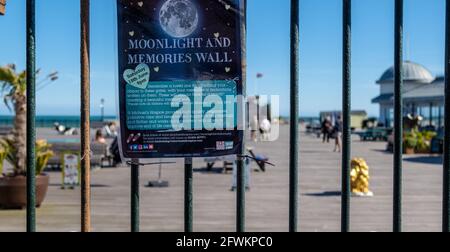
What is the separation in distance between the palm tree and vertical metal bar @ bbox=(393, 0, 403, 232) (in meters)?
9.58

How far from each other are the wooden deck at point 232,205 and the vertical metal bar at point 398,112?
6.08 m

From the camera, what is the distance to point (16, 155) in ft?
40.1

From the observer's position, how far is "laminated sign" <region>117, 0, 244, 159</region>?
3768mm

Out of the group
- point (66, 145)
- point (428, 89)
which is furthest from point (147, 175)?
point (428, 89)

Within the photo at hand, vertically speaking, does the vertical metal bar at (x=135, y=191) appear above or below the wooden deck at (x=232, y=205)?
above

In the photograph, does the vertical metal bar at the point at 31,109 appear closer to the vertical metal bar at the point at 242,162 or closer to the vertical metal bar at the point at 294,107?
the vertical metal bar at the point at 242,162

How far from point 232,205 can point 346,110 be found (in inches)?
355

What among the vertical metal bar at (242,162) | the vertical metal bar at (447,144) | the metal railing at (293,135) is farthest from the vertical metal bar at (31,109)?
the vertical metal bar at (447,144)

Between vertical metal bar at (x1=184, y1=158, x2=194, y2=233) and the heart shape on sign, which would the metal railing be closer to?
vertical metal bar at (x1=184, y1=158, x2=194, y2=233)

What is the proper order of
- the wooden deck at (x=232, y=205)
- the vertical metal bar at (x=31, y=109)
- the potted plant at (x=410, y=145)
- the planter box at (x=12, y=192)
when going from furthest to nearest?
the potted plant at (x=410, y=145)
the planter box at (x=12, y=192)
the wooden deck at (x=232, y=205)
the vertical metal bar at (x=31, y=109)

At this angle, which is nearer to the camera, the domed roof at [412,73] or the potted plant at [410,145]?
the potted plant at [410,145]

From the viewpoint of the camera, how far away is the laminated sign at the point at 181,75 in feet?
12.4

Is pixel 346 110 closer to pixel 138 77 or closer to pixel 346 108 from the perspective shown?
pixel 346 108
